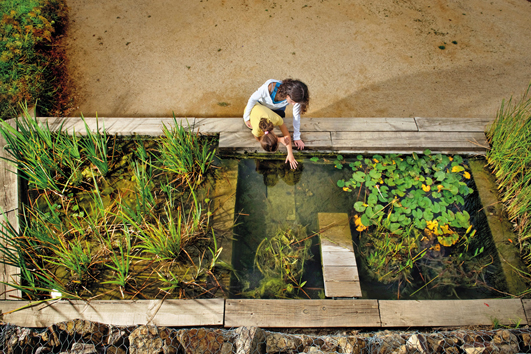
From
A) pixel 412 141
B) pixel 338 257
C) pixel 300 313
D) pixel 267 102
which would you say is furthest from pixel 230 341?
pixel 412 141

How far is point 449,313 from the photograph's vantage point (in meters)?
1.79

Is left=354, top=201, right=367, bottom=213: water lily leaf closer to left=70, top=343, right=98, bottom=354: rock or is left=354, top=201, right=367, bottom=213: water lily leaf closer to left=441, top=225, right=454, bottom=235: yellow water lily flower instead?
left=441, top=225, right=454, bottom=235: yellow water lily flower

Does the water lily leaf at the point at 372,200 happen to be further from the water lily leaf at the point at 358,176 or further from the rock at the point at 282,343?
the rock at the point at 282,343

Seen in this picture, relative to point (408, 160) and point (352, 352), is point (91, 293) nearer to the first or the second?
point (352, 352)

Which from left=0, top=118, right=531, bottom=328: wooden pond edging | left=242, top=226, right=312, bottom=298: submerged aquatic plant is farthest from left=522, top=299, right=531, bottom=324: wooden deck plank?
left=242, top=226, right=312, bottom=298: submerged aquatic plant

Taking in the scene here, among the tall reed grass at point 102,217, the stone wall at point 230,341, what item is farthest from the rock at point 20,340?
the tall reed grass at point 102,217

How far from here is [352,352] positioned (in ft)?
5.40

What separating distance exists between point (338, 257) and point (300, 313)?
1.69ft

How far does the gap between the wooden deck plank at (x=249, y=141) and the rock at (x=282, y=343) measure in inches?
55.1

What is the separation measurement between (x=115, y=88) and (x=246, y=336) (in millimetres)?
2753

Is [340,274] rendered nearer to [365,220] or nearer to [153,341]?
[365,220]

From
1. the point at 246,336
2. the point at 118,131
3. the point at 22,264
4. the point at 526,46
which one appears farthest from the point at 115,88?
the point at 526,46

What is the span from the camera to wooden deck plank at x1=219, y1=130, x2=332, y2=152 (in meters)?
2.46

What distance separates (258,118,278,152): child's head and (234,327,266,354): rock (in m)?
1.29
